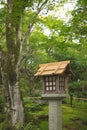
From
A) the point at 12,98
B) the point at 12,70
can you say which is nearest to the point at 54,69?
the point at 12,70

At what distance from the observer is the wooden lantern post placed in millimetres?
13492

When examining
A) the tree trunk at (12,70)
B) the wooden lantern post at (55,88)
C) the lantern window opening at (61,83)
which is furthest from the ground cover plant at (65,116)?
the lantern window opening at (61,83)

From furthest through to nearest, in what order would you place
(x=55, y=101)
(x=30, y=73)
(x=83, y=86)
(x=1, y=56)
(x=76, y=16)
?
(x=30, y=73) < (x=83, y=86) < (x=76, y=16) < (x=1, y=56) < (x=55, y=101)

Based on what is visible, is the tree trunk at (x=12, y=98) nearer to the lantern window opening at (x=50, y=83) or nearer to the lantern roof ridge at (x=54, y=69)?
the lantern roof ridge at (x=54, y=69)

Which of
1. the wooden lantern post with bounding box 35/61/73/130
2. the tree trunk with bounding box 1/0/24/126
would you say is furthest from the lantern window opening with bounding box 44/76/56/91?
the tree trunk with bounding box 1/0/24/126

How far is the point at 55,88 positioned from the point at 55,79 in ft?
1.54

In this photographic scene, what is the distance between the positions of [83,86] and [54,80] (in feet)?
32.8

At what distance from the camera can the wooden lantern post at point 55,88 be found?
531 inches

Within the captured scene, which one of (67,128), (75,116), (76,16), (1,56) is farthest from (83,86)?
(1,56)

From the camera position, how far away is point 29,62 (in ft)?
96.8

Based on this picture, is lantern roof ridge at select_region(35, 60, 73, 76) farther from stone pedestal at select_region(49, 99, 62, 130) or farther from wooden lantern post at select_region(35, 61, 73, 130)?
stone pedestal at select_region(49, 99, 62, 130)

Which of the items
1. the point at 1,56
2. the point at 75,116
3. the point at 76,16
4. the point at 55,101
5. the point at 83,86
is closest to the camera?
the point at 55,101

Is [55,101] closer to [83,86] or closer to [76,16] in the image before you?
[76,16]

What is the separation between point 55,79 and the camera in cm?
1377
